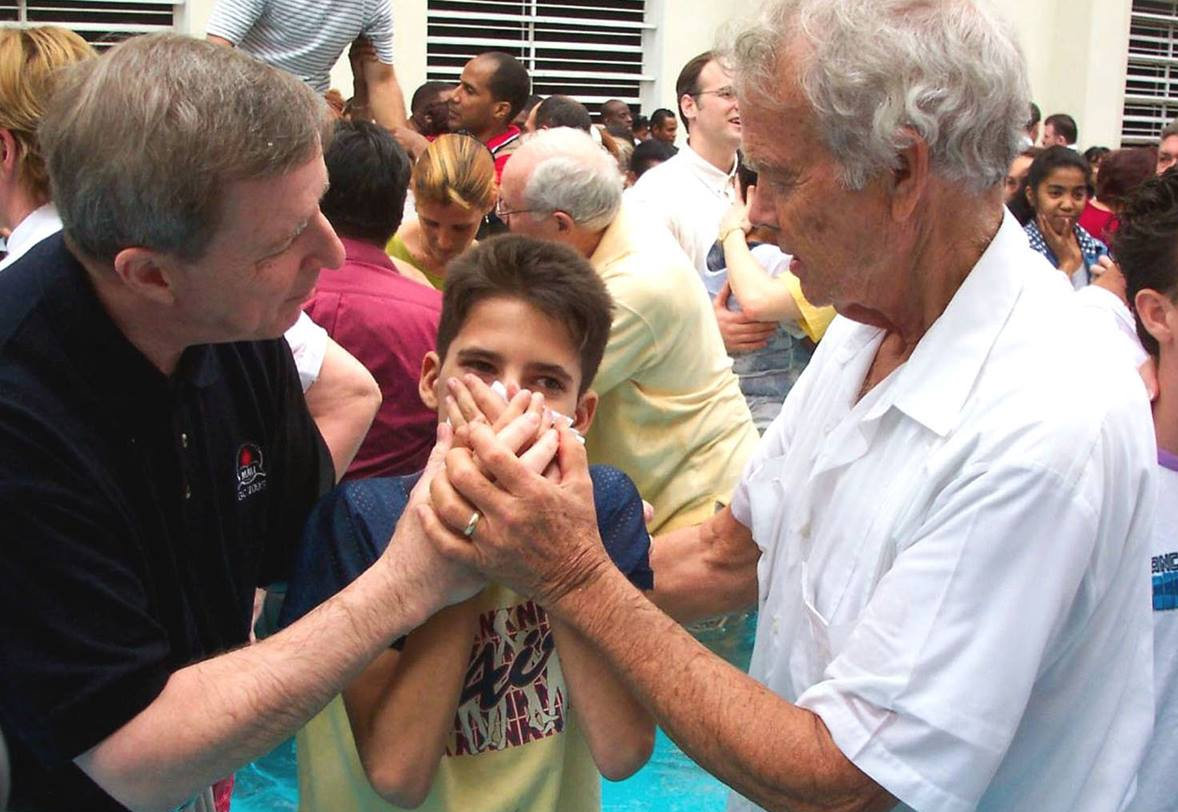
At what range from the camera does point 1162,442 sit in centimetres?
209

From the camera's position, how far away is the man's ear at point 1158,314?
6.74ft

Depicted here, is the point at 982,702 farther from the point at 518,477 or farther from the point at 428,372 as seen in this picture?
the point at 428,372

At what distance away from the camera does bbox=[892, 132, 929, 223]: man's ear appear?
5.24 feet

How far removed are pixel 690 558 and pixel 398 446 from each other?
4.65 ft

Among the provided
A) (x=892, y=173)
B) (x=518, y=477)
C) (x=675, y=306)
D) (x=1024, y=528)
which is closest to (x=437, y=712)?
(x=518, y=477)

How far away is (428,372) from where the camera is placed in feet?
7.23

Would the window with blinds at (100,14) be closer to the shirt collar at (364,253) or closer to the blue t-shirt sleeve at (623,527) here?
the shirt collar at (364,253)

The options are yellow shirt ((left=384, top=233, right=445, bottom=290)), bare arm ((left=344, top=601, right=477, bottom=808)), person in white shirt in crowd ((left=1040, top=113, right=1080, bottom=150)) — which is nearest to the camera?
bare arm ((left=344, top=601, right=477, bottom=808))

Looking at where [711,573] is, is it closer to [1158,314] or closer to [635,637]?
[635,637]

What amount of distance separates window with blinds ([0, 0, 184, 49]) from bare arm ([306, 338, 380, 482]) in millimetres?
9663

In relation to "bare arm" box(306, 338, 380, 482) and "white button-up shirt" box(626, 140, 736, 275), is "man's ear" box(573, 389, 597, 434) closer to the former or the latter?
"bare arm" box(306, 338, 380, 482)

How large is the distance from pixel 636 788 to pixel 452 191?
6.57 feet

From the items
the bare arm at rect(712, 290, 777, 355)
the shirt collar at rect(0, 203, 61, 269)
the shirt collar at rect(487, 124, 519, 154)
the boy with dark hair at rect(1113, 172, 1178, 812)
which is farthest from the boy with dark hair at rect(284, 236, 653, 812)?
the shirt collar at rect(487, 124, 519, 154)

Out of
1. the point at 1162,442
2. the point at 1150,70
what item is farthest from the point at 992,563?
the point at 1150,70
